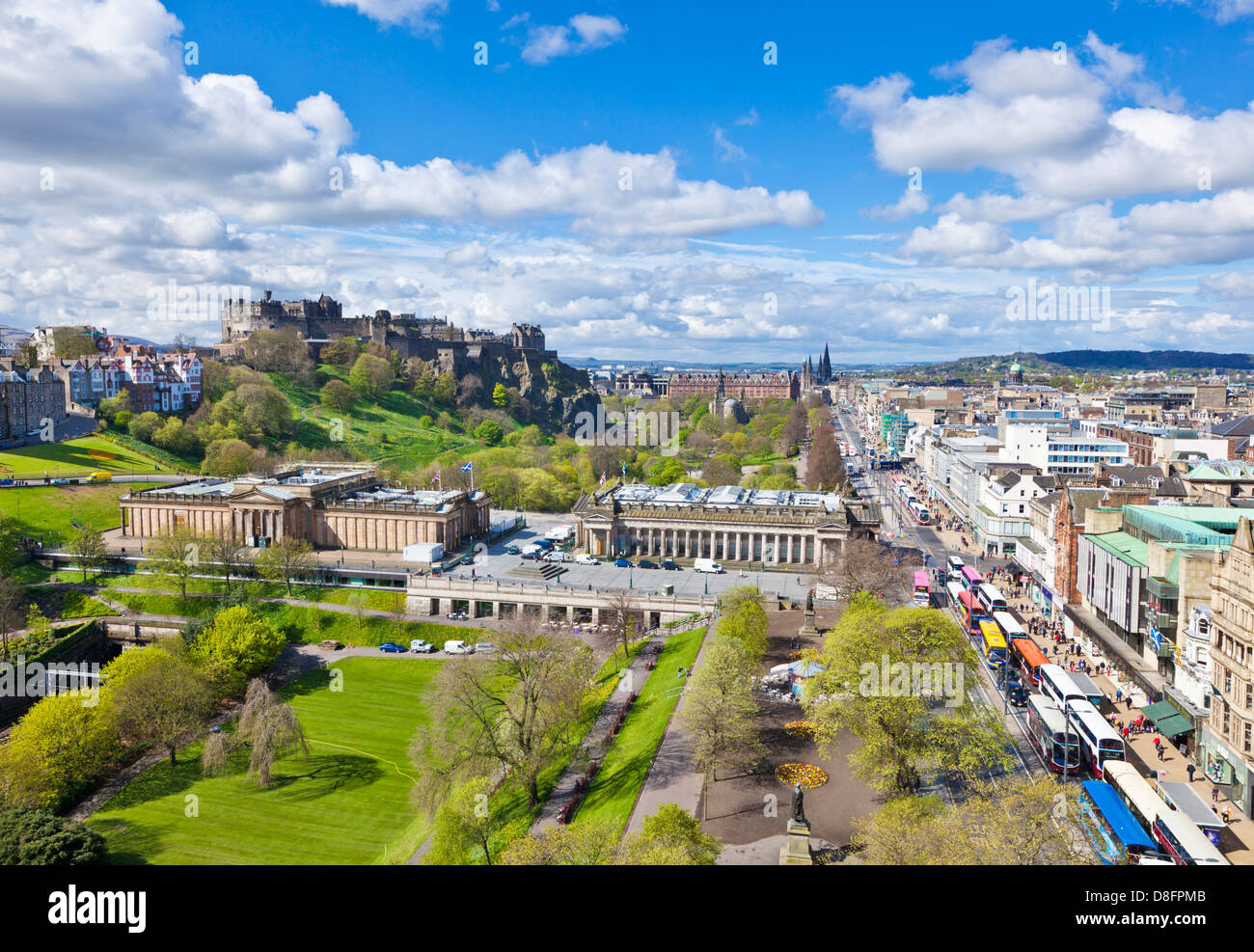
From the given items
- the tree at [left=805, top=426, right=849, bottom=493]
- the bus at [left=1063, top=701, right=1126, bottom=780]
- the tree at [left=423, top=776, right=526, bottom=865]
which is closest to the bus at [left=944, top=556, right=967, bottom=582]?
the tree at [left=805, top=426, right=849, bottom=493]

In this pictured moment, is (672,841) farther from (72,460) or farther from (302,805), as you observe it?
(72,460)

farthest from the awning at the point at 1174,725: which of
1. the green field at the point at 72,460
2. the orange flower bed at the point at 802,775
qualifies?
the green field at the point at 72,460

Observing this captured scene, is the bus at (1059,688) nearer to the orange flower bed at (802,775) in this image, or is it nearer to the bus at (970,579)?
the orange flower bed at (802,775)

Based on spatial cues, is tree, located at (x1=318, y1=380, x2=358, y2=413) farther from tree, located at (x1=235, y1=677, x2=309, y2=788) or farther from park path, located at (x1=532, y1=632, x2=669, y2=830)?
tree, located at (x1=235, y1=677, x2=309, y2=788)

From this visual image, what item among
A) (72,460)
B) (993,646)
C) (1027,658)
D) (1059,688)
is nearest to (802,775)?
(1059,688)

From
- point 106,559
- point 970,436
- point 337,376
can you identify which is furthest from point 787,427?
point 106,559
